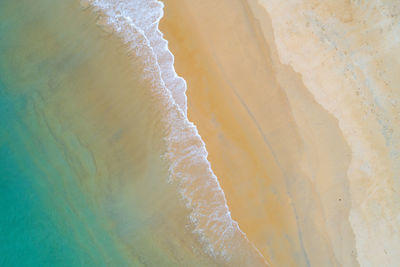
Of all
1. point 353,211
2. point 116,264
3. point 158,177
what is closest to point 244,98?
point 158,177

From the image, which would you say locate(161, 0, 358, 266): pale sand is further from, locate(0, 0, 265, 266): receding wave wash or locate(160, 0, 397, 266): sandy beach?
locate(0, 0, 265, 266): receding wave wash

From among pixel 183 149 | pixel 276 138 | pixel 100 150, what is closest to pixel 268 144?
pixel 276 138

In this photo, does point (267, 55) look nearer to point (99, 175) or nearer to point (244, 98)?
point (244, 98)

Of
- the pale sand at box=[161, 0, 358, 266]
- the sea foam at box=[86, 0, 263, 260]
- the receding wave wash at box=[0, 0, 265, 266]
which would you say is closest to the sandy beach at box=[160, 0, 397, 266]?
the pale sand at box=[161, 0, 358, 266]

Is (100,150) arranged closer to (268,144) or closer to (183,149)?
(183,149)

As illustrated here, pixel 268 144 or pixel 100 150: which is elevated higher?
pixel 100 150
